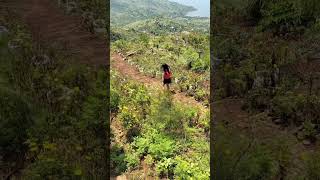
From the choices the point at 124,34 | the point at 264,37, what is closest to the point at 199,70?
the point at 264,37

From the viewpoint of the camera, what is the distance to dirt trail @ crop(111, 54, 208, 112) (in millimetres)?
11812

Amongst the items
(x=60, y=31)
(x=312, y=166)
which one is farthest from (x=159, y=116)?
(x=60, y=31)

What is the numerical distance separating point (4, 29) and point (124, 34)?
1312cm

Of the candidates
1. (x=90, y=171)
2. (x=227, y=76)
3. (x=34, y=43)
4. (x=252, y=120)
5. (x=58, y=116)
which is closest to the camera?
(x=90, y=171)

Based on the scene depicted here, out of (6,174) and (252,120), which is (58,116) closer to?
(6,174)

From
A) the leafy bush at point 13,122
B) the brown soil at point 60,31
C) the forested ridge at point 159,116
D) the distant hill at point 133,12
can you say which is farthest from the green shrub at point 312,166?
the distant hill at point 133,12

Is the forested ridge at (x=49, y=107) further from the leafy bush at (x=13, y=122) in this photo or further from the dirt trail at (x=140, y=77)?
the dirt trail at (x=140, y=77)

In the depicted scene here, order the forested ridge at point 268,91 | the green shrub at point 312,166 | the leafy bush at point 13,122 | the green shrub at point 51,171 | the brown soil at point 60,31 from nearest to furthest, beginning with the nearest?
1. the green shrub at point 51,171
2. the green shrub at point 312,166
3. the forested ridge at point 268,91
4. the leafy bush at point 13,122
5. the brown soil at point 60,31

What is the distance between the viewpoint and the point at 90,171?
7688 mm

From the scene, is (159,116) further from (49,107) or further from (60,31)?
(60,31)

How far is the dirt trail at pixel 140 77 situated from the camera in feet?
38.8

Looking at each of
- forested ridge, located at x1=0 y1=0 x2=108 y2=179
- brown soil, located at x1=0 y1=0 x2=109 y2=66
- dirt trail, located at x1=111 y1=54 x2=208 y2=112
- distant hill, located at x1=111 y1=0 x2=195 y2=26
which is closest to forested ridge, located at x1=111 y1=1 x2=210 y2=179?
dirt trail, located at x1=111 y1=54 x2=208 y2=112

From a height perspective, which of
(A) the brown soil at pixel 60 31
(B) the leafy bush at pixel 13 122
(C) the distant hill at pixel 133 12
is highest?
(C) the distant hill at pixel 133 12

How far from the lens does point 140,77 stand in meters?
14.4
